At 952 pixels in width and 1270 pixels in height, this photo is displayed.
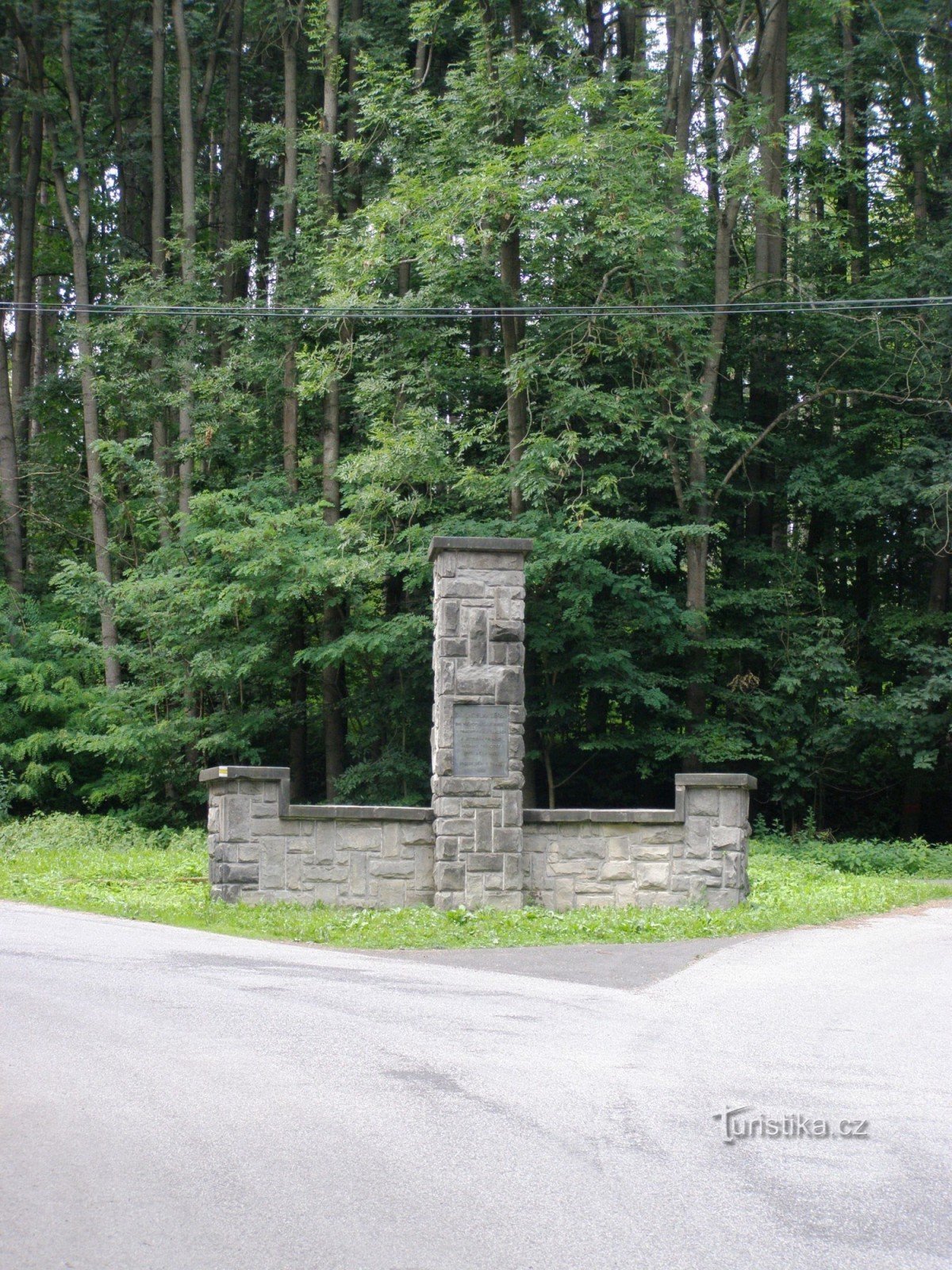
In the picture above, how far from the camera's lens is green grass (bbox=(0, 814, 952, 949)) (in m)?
11.2

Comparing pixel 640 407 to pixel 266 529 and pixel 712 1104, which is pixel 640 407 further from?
pixel 712 1104

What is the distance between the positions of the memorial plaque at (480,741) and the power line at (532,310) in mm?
8815

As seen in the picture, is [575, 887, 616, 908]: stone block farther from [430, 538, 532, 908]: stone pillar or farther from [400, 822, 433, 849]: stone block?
[400, 822, 433, 849]: stone block

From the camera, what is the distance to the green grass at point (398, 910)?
36.7 feet

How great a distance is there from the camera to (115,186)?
30453mm

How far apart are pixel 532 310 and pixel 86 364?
880 centimetres

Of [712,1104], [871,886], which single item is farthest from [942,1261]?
[871,886]

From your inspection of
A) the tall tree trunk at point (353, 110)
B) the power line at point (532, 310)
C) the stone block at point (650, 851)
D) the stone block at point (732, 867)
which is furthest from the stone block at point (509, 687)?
the tall tree trunk at point (353, 110)

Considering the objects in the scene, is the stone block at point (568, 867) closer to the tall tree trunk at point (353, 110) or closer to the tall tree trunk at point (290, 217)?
the tall tree trunk at point (290, 217)

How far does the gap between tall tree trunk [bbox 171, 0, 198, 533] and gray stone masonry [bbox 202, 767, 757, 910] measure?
10565 millimetres

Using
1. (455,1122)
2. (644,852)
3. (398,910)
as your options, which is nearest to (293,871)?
(398,910)

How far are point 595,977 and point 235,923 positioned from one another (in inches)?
153

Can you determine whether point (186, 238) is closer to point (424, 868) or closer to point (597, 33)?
point (597, 33)

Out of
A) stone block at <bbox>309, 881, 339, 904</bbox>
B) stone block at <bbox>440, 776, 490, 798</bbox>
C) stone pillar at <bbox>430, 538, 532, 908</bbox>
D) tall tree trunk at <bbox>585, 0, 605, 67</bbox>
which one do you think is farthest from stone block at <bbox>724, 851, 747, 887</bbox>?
tall tree trunk at <bbox>585, 0, 605, 67</bbox>
